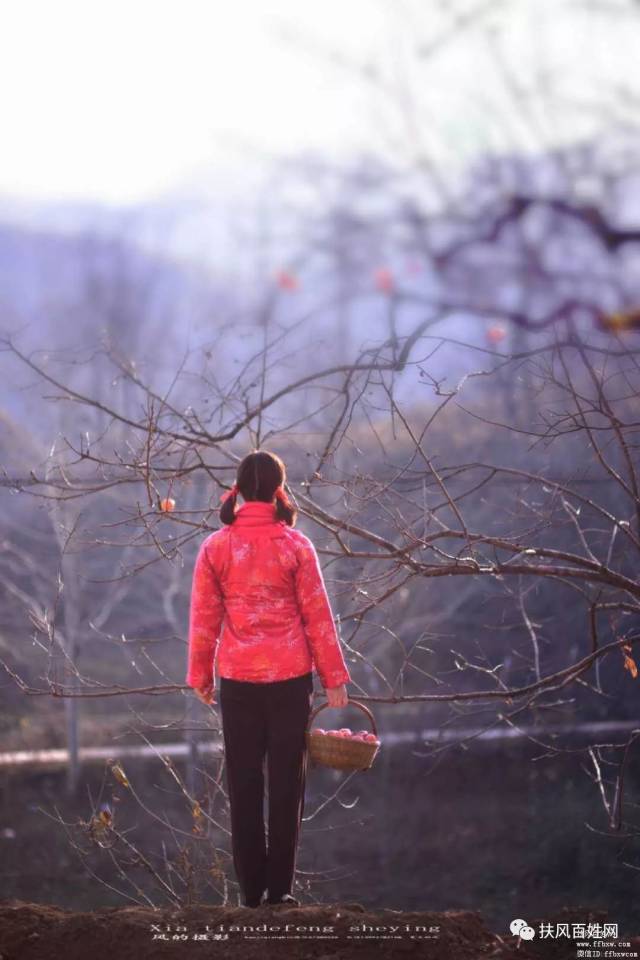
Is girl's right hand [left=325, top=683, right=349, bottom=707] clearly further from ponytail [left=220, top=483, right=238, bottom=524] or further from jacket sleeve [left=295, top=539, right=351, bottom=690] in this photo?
ponytail [left=220, top=483, right=238, bottom=524]

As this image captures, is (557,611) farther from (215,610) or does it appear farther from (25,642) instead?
(215,610)

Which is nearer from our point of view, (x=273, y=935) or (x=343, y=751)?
(x=273, y=935)

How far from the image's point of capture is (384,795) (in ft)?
46.7

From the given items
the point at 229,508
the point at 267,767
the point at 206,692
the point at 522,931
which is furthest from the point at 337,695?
the point at 522,931

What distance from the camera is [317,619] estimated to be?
3881 millimetres

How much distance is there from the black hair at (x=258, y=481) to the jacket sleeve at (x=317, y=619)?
19 cm

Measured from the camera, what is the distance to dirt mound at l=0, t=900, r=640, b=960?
11.7 feet

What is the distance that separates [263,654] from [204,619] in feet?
0.83

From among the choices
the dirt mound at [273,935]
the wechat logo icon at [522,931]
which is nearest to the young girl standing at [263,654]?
the dirt mound at [273,935]

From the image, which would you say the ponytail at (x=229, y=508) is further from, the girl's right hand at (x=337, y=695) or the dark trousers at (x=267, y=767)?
the girl's right hand at (x=337, y=695)

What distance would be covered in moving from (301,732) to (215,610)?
1.66 ft

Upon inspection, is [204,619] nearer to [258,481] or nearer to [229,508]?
[229,508]

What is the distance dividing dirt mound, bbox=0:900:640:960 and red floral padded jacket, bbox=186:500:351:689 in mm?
754

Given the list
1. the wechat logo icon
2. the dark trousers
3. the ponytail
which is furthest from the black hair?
the wechat logo icon
